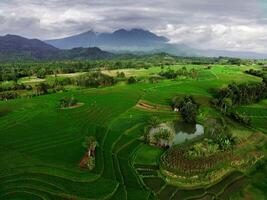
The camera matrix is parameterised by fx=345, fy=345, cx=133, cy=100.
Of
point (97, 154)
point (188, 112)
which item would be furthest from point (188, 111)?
point (97, 154)

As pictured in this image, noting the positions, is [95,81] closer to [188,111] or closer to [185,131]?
[188,111]

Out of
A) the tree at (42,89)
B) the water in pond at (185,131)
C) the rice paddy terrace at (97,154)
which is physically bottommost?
the water in pond at (185,131)

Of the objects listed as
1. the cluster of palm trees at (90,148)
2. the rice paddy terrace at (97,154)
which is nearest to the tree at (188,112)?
the rice paddy terrace at (97,154)

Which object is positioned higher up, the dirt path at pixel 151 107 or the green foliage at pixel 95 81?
the green foliage at pixel 95 81

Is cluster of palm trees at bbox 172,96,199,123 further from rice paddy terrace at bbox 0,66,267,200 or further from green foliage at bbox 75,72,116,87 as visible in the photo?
green foliage at bbox 75,72,116,87

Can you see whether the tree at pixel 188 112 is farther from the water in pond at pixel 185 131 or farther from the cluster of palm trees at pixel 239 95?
the cluster of palm trees at pixel 239 95
